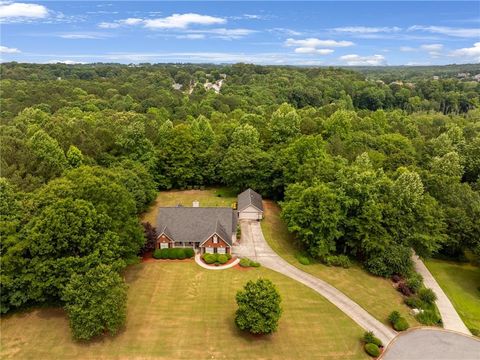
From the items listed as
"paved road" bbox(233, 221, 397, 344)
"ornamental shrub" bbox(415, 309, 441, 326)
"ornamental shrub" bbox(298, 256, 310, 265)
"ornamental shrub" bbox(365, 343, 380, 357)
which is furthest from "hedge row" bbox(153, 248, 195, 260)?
"ornamental shrub" bbox(415, 309, 441, 326)

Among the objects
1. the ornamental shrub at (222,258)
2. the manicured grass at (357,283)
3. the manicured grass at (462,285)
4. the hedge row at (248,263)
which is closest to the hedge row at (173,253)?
the ornamental shrub at (222,258)

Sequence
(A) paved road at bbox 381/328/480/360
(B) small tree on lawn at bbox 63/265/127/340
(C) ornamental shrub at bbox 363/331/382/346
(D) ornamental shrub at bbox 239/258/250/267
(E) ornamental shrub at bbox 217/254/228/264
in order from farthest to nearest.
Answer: (E) ornamental shrub at bbox 217/254/228/264 < (D) ornamental shrub at bbox 239/258/250/267 < (C) ornamental shrub at bbox 363/331/382/346 < (A) paved road at bbox 381/328/480/360 < (B) small tree on lawn at bbox 63/265/127/340

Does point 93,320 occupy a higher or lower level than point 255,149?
lower

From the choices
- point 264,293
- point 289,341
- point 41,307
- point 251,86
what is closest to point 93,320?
point 41,307

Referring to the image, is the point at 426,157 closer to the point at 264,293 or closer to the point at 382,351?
the point at 382,351

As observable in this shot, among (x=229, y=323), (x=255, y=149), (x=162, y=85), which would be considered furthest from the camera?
(x=162, y=85)

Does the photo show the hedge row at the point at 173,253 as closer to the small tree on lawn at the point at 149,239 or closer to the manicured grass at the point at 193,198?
the small tree on lawn at the point at 149,239

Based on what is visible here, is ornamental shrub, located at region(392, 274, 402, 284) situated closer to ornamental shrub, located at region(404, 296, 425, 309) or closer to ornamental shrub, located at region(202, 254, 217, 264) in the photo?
ornamental shrub, located at region(404, 296, 425, 309)
